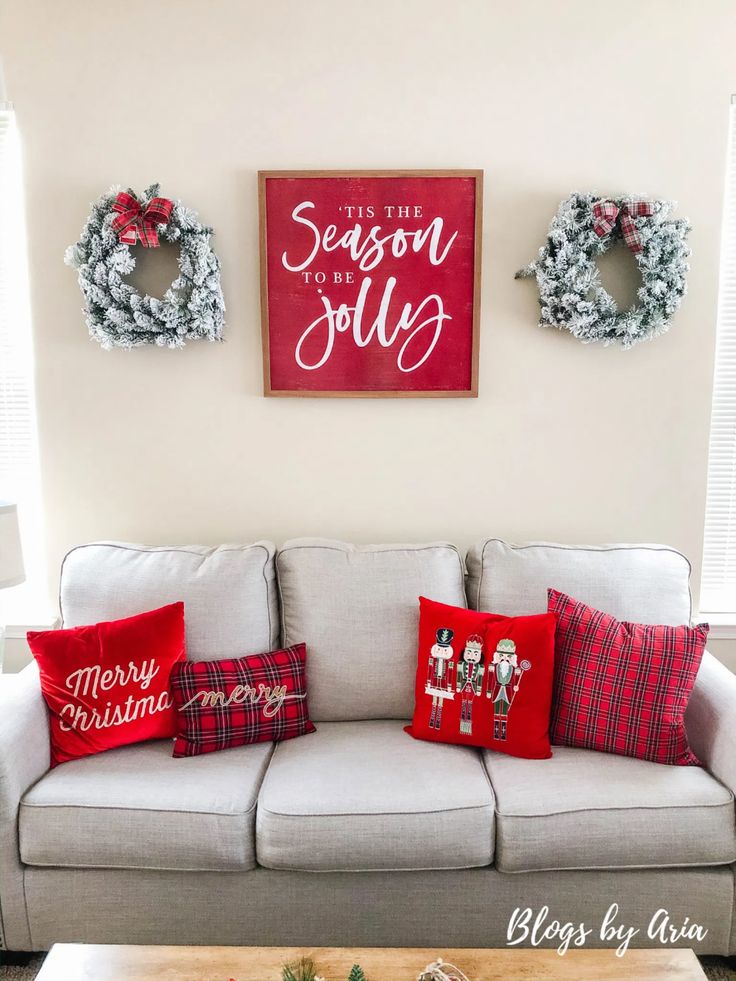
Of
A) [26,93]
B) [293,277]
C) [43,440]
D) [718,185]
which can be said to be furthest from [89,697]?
[718,185]

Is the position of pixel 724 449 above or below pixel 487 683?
above

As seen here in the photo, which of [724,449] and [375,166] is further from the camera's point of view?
[724,449]

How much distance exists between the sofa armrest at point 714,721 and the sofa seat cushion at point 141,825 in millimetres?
1160

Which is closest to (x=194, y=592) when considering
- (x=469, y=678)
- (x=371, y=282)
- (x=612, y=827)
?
(x=469, y=678)

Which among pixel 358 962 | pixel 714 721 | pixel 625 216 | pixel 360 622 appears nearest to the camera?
pixel 358 962

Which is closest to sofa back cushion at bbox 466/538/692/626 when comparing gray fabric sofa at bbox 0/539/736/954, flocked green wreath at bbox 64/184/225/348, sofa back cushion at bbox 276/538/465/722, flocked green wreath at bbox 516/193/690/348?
sofa back cushion at bbox 276/538/465/722

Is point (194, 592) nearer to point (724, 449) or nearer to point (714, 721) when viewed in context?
point (714, 721)

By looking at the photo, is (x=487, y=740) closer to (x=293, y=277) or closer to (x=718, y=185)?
(x=293, y=277)

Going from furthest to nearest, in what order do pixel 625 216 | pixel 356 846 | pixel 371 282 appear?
pixel 371 282, pixel 625 216, pixel 356 846

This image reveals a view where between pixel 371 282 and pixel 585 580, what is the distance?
3.78ft

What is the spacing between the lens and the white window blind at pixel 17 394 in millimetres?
2533

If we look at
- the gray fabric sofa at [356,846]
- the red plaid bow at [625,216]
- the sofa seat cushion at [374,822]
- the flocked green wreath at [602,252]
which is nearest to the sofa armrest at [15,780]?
the gray fabric sofa at [356,846]

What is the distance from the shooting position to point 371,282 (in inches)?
98.3

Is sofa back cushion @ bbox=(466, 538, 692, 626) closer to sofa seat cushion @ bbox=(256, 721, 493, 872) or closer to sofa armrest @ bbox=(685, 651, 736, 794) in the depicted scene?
sofa armrest @ bbox=(685, 651, 736, 794)
